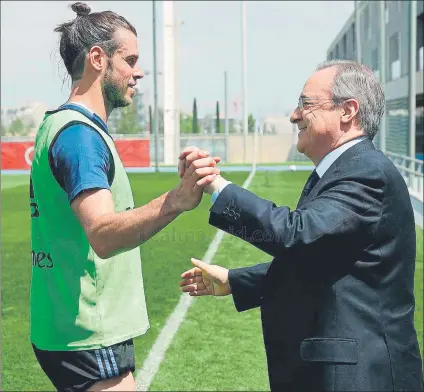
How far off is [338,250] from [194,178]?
0.47 metres

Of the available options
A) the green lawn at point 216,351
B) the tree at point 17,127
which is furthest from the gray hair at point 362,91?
the tree at point 17,127

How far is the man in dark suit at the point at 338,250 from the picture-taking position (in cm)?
224

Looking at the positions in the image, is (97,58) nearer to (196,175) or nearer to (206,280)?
(196,175)

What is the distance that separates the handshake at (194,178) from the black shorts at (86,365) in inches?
22.7

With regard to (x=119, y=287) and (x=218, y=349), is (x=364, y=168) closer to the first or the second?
(x=119, y=287)

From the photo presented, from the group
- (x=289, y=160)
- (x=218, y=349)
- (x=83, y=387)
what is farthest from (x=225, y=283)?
(x=289, y=160)

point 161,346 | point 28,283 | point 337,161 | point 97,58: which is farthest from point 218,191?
point 28,283

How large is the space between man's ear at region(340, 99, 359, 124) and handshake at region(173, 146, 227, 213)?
17.9 inches

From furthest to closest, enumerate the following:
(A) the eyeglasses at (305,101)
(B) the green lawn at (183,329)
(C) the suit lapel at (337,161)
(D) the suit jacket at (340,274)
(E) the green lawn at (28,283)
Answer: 1. (E) the green lawn at (28,283)
2. (B) the green lawn at (183,329)
3. (A) the eyeglasses at (305,101)
4. (C) the suit lapel at (337,161)
5. (D) the suit jacket at (340,274)

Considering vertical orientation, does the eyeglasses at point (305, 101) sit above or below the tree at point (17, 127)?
above

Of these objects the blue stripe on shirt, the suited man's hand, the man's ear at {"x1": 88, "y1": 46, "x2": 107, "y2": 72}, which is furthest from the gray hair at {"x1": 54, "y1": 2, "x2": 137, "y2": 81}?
the suited man's hand

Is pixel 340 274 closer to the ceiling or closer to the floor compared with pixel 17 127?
closer to the ceiling

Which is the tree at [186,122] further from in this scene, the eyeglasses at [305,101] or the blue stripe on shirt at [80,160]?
the blue stripe on shirt at [80,160]

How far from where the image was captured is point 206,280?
116 inches
